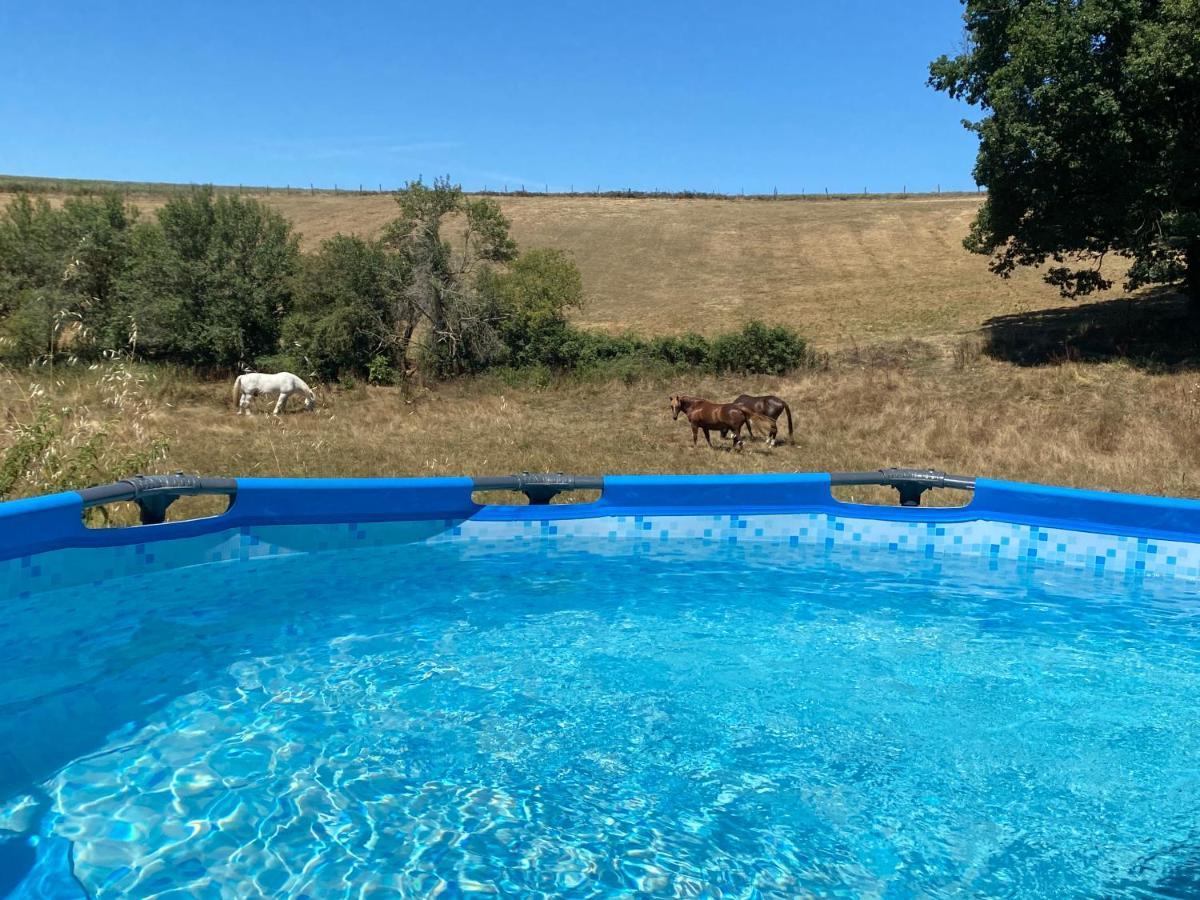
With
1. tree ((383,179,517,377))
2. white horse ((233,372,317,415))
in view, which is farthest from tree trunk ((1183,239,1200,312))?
white horse ((233,372,317,415))

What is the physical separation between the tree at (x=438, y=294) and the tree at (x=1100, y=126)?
41.9 feet

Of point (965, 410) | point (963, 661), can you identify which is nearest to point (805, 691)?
point (963, 661)

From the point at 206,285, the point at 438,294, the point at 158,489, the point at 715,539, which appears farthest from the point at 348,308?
the point at 715,539

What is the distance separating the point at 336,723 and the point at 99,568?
11.1 ft

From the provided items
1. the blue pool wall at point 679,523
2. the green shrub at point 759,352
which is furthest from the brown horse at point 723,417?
the green shrub at point 759,352

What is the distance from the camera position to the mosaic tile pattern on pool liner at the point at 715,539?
7.83m

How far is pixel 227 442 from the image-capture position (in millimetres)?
13070

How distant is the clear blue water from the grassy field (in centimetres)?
398

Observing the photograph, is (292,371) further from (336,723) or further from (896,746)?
(896,746)

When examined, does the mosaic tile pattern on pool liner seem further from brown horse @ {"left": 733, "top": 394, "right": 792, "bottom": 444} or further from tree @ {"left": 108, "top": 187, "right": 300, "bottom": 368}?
tree @ {"left": 108, "top": 187, "right": 300, "bottom": 368}

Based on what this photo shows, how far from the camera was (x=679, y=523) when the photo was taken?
29.3 feet

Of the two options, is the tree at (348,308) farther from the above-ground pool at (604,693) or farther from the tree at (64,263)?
the above-ground pool at (604,693)

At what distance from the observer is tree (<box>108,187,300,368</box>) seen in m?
19.5

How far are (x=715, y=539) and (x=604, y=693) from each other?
3.64m
